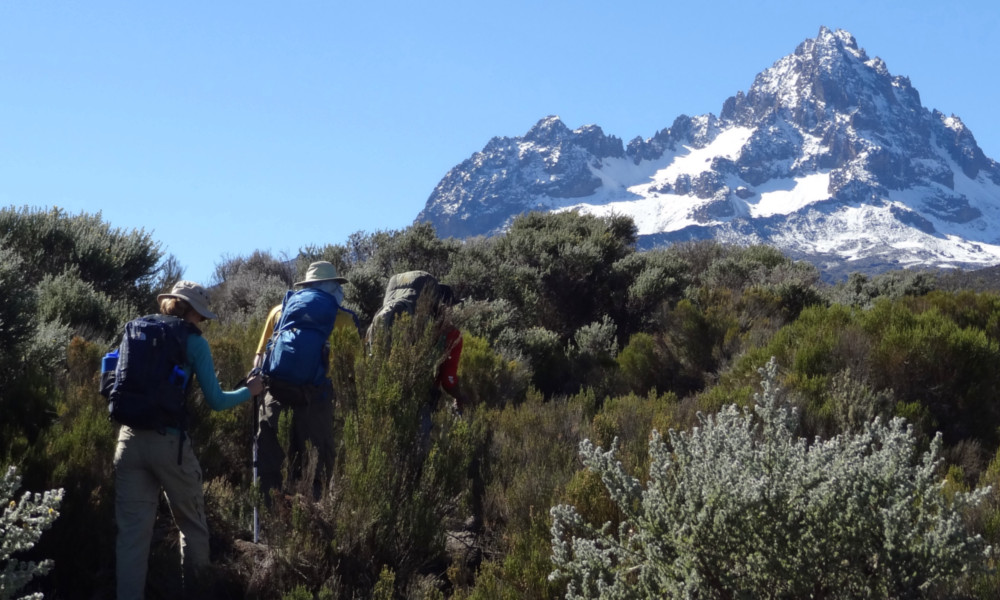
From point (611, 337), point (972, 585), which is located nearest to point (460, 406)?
point (972, 585)

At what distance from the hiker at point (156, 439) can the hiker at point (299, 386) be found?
0.56 metres

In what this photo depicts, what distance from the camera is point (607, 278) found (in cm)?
1262

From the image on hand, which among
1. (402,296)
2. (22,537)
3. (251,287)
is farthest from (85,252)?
(22,537)

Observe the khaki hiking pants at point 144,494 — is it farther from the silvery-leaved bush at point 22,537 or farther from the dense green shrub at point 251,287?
the dense green shrub at point 251,287

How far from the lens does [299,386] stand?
4.70m

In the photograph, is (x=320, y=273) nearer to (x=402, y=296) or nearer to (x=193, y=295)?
(x=402, y=296)

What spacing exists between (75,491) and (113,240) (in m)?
6.69

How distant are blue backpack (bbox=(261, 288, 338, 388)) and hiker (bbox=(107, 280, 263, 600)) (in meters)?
0.54

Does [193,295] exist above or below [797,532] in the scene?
above

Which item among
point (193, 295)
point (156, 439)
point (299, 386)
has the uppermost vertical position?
point (193, 295)

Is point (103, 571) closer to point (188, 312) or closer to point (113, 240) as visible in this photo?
point (188, 312)

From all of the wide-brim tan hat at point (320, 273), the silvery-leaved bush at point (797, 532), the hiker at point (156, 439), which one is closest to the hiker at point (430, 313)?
the wide-brim tan hat at point (320, 273)

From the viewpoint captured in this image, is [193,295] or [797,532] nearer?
[797,532]

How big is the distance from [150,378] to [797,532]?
9.27 feet
